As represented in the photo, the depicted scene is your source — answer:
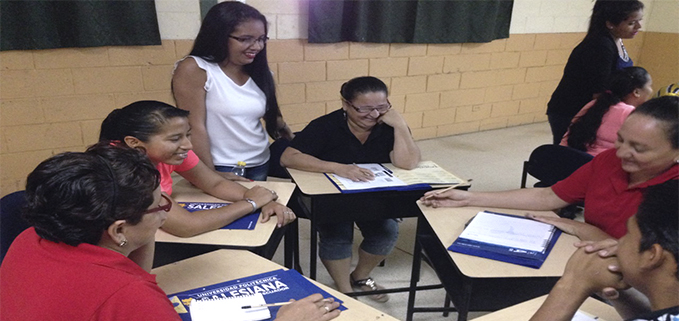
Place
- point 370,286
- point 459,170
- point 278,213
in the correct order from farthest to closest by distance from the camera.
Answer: point 459,170
point 370,286
point 278,213

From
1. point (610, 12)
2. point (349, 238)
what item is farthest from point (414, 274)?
point (610, 12)

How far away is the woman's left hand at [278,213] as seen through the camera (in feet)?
5.36

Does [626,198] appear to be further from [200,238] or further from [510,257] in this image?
[200,238]

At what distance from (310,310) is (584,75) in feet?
8.41

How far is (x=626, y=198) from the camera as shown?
148 centimetres

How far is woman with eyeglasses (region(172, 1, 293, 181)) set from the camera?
1.97 meters

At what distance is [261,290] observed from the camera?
3.85ft

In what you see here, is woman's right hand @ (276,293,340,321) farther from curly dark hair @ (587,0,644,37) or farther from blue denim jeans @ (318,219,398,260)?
curly dark hair @ (587,0,644,37)

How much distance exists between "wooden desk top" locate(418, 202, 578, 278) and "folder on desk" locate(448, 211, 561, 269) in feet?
0.06

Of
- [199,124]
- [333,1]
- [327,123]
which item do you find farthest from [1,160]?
[333,1]

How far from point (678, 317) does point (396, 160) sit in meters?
1.49

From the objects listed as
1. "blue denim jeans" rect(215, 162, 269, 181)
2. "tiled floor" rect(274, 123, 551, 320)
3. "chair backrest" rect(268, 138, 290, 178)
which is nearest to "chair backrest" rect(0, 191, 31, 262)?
"blue denim jeans" rect(215, 162, 269, 181)

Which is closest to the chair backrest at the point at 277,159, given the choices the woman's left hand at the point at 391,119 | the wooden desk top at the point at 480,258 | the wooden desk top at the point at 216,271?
the woman's left hand at the point at 391,119

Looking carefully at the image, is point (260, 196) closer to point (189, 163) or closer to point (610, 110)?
point (189, 163)
